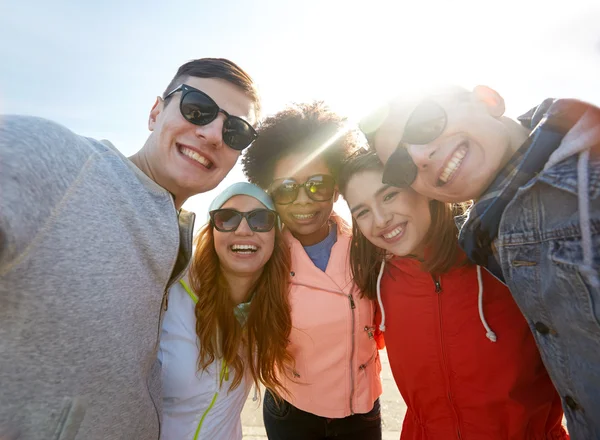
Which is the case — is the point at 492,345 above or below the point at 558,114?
below

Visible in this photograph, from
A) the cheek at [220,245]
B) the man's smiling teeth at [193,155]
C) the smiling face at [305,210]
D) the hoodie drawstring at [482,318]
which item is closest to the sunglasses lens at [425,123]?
the hoodie drawstring at [482,318]

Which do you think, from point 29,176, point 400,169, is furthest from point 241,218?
point 29,176

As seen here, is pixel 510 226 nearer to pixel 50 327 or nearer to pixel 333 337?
pixel 333 337

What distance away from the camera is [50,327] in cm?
104

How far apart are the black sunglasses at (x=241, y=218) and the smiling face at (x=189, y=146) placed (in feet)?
2.33

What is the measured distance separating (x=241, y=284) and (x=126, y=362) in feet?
A: 4.80

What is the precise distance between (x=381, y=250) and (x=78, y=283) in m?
2.02

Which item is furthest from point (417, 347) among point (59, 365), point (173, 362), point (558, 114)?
A: point (59, 365)

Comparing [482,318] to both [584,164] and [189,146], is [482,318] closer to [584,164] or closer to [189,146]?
[584,164]

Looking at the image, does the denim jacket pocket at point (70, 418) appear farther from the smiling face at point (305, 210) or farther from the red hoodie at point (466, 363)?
the smiling face at point (305, 210)

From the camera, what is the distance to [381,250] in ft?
7.92

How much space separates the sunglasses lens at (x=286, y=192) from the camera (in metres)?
2.82

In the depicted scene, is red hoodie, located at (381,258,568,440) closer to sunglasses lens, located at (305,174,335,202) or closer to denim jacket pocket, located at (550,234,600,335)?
denim jacket pocket, located at (550,234,600,335)

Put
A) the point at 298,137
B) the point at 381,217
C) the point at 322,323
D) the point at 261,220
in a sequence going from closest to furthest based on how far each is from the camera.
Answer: the point at 381,217 < the point at 322,323 < the point at 261,220 < the point at 298,137
